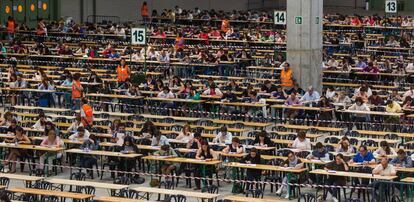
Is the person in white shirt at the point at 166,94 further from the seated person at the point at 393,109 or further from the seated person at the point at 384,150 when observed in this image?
the seated person at the point at 384,150

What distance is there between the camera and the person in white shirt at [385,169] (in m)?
31.1

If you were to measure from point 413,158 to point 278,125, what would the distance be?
8.32 metres

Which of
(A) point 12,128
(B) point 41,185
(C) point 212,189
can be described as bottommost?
(C) point 212,189

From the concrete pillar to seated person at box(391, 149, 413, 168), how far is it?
16.5 m

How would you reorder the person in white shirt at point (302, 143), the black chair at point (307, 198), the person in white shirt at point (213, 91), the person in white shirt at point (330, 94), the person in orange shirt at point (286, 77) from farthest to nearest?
the person in orange shirt at point (286, 77), the person in white shirt at point (213, 91), the person in white shirt at point (330, 94), the person in white shirt at point (302, 143), the black chair at point (307, 198)

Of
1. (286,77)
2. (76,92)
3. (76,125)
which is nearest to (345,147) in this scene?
(76,125)

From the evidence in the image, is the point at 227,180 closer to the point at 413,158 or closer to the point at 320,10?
the point at 413,158

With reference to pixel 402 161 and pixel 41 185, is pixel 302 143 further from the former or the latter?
pixel 41 185

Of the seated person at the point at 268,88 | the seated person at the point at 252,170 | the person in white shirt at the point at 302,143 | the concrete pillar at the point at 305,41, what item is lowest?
the seated person at the point at 252,170

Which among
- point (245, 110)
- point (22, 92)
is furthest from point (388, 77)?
point (22, 92)

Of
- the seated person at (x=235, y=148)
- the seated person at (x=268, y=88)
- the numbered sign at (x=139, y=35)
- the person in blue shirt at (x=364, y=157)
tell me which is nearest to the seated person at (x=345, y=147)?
the person in blue shirt at (x=364, y=157)

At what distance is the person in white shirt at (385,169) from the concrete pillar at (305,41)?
1730 cm

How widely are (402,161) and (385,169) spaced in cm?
101

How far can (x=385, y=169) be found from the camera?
102ft
